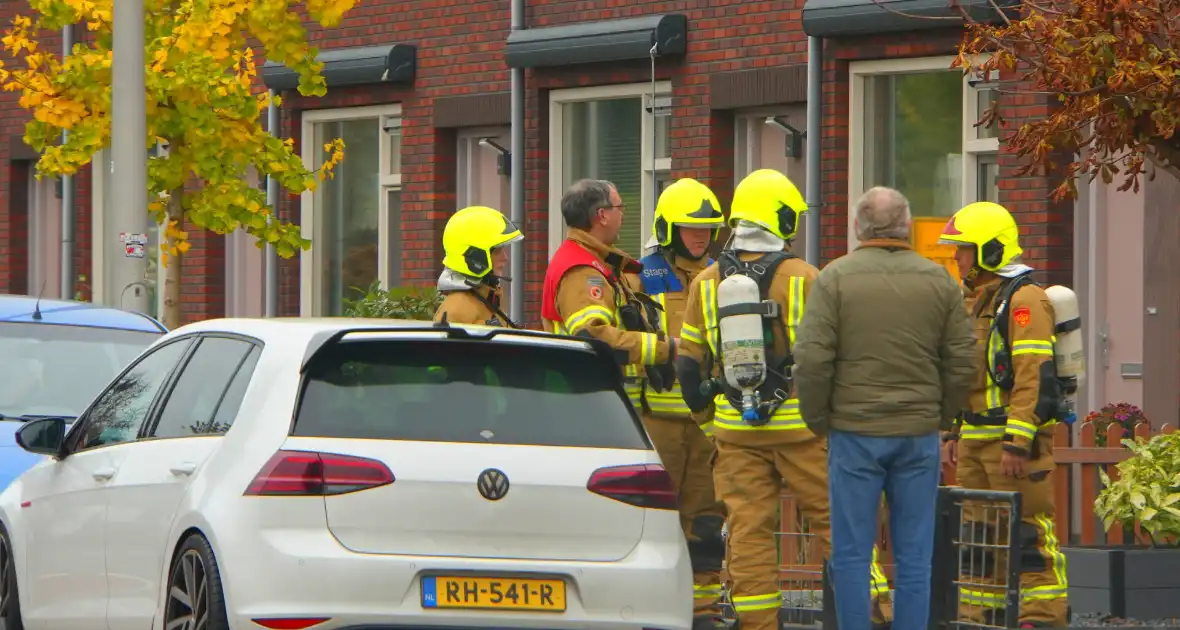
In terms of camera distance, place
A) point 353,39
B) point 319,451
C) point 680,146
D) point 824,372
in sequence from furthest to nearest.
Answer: point 353,39 < point 680,146 < point 824,372 < point 319,451

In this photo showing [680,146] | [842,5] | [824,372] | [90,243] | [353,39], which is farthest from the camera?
[90,243]

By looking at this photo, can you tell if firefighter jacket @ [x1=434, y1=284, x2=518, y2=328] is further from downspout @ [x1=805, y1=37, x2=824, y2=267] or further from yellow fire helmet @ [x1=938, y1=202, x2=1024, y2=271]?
downspout @ [x1=805, y1=37, x2=824, y2=267]

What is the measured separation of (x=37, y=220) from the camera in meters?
26.3

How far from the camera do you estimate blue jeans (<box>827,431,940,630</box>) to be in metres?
8.98

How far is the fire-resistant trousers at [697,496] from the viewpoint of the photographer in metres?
10.3

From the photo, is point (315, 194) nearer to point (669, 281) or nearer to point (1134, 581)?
point (1134, 581)

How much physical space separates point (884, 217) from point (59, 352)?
179 inches

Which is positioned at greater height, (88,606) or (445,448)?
(445,448)

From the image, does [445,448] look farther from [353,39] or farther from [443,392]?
[353,39]

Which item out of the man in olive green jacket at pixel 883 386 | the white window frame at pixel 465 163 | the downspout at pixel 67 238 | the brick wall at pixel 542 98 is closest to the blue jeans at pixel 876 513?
the man in olive green jacket at pixel 883 386

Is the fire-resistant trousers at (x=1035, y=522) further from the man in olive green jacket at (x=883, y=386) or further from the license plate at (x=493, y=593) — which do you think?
the license plate at (x=493, y=593)

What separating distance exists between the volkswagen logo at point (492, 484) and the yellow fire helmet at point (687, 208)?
8.65 feet

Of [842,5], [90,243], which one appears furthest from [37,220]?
[842,5]

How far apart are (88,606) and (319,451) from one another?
1784 mm
